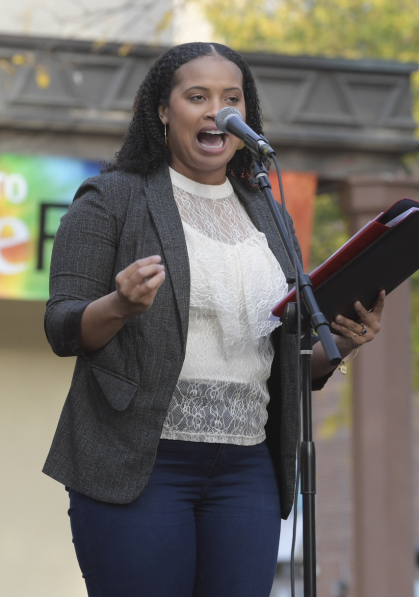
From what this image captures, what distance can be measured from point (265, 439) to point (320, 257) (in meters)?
8.31

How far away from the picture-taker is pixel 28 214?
536 centimetres

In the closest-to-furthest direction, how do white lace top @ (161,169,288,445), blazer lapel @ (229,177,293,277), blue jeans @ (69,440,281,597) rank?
blue jeans @ (69,440,281,597) < white lace top @ (161,169,288,445) < blazer lapel @ (229,177,293,277)

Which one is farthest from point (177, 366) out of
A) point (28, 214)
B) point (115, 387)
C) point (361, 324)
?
point (28, 214)

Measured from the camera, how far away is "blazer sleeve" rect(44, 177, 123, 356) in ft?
6.33

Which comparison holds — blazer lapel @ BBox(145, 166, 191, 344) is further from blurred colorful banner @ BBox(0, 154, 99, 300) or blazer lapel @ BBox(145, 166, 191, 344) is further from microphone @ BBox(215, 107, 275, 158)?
blurred colorful banner @ BBox(0, 154, 99, 300)

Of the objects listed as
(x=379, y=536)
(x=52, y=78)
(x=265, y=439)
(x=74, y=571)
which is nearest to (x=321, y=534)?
(x=379, y=536)

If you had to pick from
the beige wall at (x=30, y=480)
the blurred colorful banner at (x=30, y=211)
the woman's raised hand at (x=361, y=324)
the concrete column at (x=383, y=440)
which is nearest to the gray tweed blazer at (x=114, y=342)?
the woman's raised hand at (x=361, y=324)

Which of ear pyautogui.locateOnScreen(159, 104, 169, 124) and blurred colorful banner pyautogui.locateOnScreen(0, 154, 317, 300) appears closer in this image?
ear pyautogui.locateOnScreen(159, 104, 169, 124)

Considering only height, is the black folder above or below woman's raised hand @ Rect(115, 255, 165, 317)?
above

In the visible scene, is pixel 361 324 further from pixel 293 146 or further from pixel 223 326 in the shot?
pixel 293 146

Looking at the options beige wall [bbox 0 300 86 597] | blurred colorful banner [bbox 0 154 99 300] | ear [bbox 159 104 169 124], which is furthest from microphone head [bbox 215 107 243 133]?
blurred colorful banner [bbox 0 154 99 300]

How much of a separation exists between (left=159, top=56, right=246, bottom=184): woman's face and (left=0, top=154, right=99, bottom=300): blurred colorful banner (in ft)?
10.4

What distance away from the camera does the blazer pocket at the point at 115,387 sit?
1.89 m

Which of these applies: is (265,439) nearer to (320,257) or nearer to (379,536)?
(379,536)
